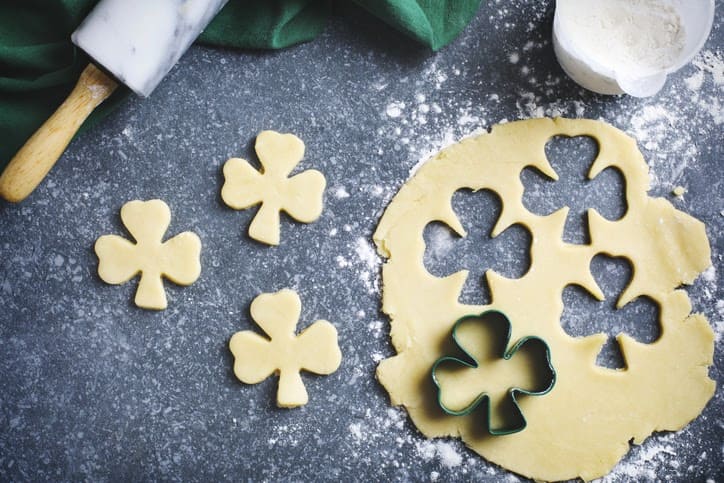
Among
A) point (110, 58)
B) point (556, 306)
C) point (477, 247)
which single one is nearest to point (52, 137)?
point (110, 58)

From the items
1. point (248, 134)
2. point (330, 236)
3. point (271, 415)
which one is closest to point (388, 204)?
point (330, 236)

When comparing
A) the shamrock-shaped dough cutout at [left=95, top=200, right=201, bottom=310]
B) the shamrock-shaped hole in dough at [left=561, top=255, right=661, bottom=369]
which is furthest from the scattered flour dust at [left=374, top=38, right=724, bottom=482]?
the shamrock-shaped dough cutout at [left=95, top=200, right=201, bottom=310]

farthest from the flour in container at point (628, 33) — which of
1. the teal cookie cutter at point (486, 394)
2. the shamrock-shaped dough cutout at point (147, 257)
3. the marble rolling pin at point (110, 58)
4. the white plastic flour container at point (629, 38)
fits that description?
the shamrock-shaped dough cutout at point (147, 257)

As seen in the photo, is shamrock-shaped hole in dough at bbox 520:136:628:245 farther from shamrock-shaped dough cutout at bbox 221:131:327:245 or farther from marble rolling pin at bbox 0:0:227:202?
marble rolling pin at bbox 0:0:227:202

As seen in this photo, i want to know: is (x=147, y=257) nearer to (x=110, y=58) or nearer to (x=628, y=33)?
(x=110, y=58)

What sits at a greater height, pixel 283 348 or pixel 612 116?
pixel 612 116

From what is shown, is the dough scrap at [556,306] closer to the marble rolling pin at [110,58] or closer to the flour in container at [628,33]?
the flour in container at [628,33]

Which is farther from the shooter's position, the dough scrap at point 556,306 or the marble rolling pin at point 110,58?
the dough scrap at point 556,306
